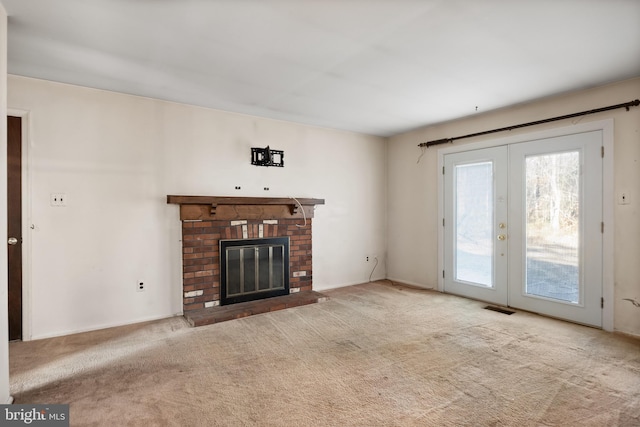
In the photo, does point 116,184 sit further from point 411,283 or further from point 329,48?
point 411,283

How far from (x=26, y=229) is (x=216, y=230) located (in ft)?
5.59

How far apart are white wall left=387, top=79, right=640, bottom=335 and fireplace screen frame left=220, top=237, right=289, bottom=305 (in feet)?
6.69

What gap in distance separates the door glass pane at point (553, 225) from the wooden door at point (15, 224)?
205 inches

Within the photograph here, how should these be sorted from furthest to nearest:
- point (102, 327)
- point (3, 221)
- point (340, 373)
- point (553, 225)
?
point (553, 225) < point (102, 327) < point (340, 373) < point (3, 221)

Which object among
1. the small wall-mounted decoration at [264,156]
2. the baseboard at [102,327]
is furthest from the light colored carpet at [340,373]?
the small wall-mounted decoration at [264,156]

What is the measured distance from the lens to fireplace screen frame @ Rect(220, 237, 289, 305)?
390 cm

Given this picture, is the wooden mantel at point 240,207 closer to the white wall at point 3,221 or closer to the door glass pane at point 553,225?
the white wall at point 3,221

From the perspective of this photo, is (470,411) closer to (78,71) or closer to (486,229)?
(486,229)

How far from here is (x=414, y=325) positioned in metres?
3.34

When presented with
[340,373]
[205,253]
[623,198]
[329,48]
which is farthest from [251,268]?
[623,198]

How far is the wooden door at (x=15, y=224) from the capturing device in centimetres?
291

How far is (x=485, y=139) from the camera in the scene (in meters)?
4.14

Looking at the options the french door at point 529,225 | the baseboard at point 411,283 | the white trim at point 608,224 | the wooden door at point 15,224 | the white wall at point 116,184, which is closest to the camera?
the wooden door at point 15,224

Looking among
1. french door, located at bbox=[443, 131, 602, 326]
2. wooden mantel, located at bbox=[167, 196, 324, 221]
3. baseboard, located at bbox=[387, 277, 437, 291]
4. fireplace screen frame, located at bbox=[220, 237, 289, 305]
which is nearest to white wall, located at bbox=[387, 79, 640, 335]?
baseboard, located at bbox=[387, 277, 437, 291]
